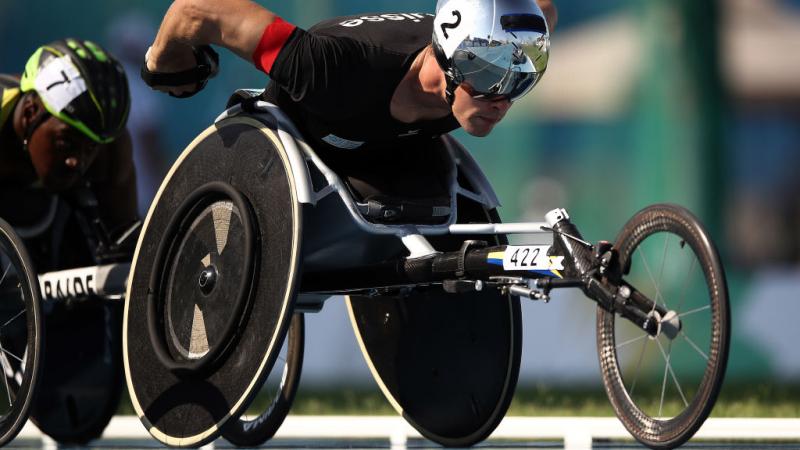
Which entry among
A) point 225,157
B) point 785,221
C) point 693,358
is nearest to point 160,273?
point 225,157

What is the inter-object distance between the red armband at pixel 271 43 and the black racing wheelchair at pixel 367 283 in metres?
0.32

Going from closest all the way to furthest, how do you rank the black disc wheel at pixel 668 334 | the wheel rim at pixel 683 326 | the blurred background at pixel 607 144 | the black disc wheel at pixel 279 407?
the black disc wheel at pixel 668 334 → the black disc wheel at pixel 279 407 → the wheel rim at pixel 683 326 → the blurred background at pixel 607 144

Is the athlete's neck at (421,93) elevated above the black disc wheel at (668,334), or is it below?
above

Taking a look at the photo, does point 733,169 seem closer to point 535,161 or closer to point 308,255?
point 535,161

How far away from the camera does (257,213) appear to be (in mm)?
6184

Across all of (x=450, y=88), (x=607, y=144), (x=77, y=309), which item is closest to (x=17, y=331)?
(x=77, y=309)

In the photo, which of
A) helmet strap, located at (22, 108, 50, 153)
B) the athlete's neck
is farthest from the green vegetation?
the athlete's neck


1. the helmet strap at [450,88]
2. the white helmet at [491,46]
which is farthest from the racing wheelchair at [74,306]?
the white helmet at [491,46]

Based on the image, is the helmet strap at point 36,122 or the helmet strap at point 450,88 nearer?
the helmet strap at point 450,88

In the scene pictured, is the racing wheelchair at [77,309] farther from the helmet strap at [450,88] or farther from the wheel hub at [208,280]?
the helmet strap at [450,88]

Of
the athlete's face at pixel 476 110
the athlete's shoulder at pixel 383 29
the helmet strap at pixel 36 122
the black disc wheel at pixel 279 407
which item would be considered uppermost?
the athlete's shoulder at pixel 383 29

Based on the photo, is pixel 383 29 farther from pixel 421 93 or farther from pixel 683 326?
pixel 683 326

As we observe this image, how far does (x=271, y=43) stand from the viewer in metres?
6.04

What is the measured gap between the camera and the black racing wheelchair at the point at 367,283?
18.6ft
